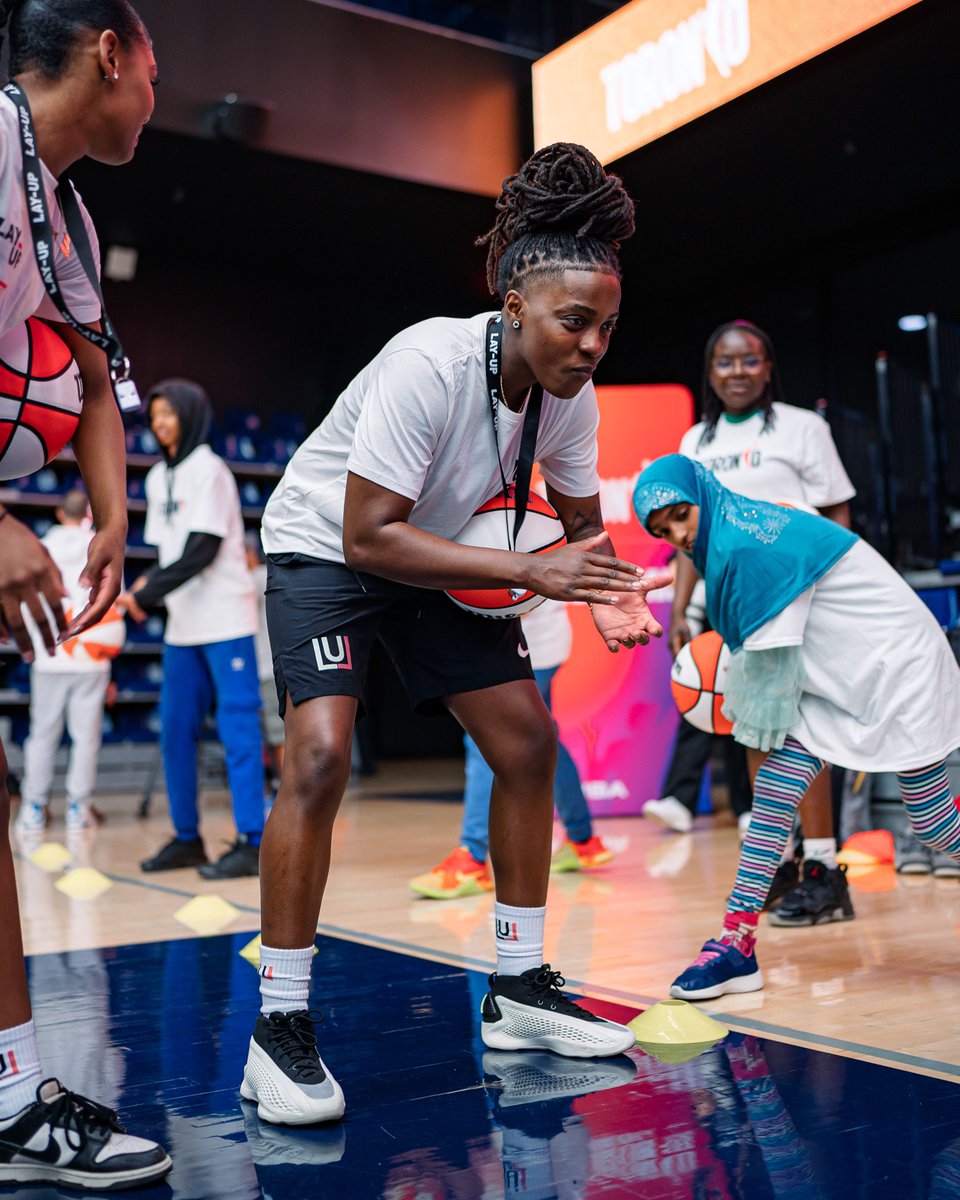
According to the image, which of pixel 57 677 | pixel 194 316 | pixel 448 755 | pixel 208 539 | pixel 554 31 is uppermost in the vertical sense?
pixel 554 31

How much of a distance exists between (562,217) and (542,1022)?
131 cm

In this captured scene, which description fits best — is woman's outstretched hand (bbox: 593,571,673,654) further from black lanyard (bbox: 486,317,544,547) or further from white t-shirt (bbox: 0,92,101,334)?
white t-shirt (bbox: 0,92,101,334)

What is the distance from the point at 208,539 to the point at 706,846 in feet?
7.33

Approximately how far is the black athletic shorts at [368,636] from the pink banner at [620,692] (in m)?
3.74

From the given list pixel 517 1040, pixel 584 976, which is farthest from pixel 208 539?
pixel 517 1040

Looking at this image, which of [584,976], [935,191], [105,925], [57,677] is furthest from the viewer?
[935,191]

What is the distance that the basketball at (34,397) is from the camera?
5.35ft

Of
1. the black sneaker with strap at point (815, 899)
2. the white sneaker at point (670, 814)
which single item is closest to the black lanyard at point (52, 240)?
the black sneaker with strap at point (815, 899)

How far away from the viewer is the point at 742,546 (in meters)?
2.68

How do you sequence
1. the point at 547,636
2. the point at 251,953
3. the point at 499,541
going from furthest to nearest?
the point at 547,636
the point at 251,953
the point at 499,541

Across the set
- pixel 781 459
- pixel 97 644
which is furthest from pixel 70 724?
pixel 781 459

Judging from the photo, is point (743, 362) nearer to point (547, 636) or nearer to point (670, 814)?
point (547, 636)

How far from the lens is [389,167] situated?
7164 mm

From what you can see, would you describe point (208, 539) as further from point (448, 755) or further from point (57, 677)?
point (448, 755)
